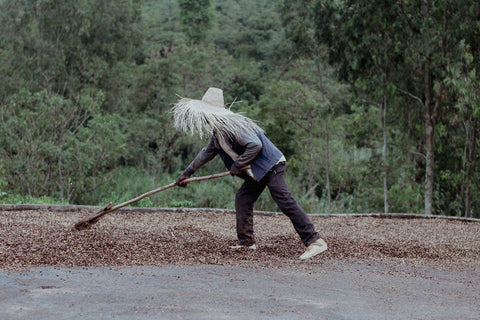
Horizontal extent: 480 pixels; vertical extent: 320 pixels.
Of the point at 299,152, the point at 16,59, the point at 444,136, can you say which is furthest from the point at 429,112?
the point at 16,59

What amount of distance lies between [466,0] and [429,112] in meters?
2.20

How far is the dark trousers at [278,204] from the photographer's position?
18.0 ft

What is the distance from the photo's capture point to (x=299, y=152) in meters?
15.9

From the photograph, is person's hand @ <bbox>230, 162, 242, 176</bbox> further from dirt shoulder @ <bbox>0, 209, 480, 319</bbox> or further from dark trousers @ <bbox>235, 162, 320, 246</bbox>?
dirt shoulder @ <bbox>0, 209, 480, 319</bbox>

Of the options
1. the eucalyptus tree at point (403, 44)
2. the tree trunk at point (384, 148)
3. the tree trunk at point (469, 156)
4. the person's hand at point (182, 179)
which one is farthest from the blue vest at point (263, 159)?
the tree trunk at point (384, 148)

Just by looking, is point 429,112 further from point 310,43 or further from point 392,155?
point 310,43

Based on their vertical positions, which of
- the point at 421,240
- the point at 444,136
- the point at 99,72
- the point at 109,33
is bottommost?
the point at 421,240

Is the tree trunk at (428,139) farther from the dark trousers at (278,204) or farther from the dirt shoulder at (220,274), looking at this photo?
the dark trousers at (278,204)

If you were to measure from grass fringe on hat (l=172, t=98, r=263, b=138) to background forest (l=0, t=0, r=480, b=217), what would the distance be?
4792 mm

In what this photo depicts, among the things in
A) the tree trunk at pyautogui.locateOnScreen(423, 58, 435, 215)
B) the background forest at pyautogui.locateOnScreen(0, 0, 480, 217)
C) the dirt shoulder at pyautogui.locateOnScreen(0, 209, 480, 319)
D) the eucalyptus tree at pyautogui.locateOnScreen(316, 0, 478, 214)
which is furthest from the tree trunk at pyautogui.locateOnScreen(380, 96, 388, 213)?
the dirt shoulder at pyautogui.locateOnScreen(0, 209, 480, 319)

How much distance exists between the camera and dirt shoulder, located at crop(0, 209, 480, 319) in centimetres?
359

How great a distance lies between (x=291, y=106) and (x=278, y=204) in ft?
33.1

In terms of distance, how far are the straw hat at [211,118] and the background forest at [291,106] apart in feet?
15.6

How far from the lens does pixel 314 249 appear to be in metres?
5.45
